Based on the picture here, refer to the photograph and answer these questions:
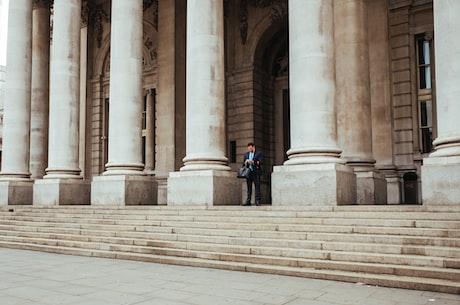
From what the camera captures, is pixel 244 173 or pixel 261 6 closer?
pixel 244 173

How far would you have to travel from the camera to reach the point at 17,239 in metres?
17.3

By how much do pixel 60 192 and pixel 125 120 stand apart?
5.17 m

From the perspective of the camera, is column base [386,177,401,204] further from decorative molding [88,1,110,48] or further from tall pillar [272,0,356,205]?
decorative molding [88,1,110,48]

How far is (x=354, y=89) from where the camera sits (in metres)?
19.0

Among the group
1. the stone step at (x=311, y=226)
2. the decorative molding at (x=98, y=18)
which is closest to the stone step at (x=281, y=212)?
the stone step at (x=311, y=226)

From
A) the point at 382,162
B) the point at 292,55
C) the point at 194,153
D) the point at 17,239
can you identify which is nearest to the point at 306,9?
the point at 292,55

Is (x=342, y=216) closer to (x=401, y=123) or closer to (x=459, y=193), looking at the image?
(x=459, y=193)

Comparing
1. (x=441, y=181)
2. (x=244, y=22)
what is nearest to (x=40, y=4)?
(x=244, y=22)

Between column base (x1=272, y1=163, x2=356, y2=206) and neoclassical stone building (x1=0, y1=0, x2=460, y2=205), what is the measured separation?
4 centimetres

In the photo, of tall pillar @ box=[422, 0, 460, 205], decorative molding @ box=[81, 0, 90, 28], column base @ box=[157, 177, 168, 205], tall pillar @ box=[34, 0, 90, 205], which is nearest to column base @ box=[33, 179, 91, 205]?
tall pillar @ box=[34, 0, 90, 205]

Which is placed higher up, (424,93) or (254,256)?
(424,93)

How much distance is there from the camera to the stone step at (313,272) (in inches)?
340

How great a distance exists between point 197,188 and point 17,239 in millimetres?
6758

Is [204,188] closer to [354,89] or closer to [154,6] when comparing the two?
[354,89]
